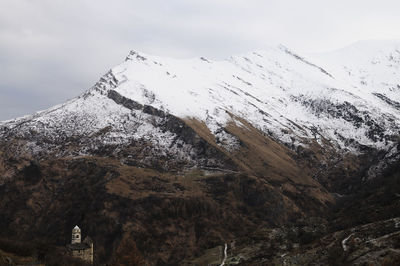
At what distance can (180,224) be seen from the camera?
562 ft

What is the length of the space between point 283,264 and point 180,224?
74.5 m

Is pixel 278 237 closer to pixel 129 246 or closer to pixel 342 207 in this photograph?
pixel 342 207

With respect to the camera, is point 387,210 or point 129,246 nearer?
point 129,246

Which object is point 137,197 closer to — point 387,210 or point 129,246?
point 387,210

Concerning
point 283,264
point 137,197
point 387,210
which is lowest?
point 283,264

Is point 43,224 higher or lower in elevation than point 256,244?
higher

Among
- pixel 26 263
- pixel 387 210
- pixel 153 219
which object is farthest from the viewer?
pixel 153 219

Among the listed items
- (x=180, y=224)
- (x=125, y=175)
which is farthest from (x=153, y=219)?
(x=125, y=175)

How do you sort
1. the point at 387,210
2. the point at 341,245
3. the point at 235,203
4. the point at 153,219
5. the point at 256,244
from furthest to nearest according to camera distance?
1. the point at 235,203
2. the point at 153,219
3. the point at 256,244
4. the point at 387,210
5. the point at 341,245

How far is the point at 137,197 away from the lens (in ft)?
587

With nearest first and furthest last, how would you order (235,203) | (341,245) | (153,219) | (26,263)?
1. (26,263)
2. (341,245)
3. (153,219)
4. (235,203)

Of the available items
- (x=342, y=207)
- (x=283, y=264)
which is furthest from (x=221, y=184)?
(x=283, y=264)

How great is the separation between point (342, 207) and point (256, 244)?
69395 millimetres

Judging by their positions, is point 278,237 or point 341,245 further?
point 278,237
